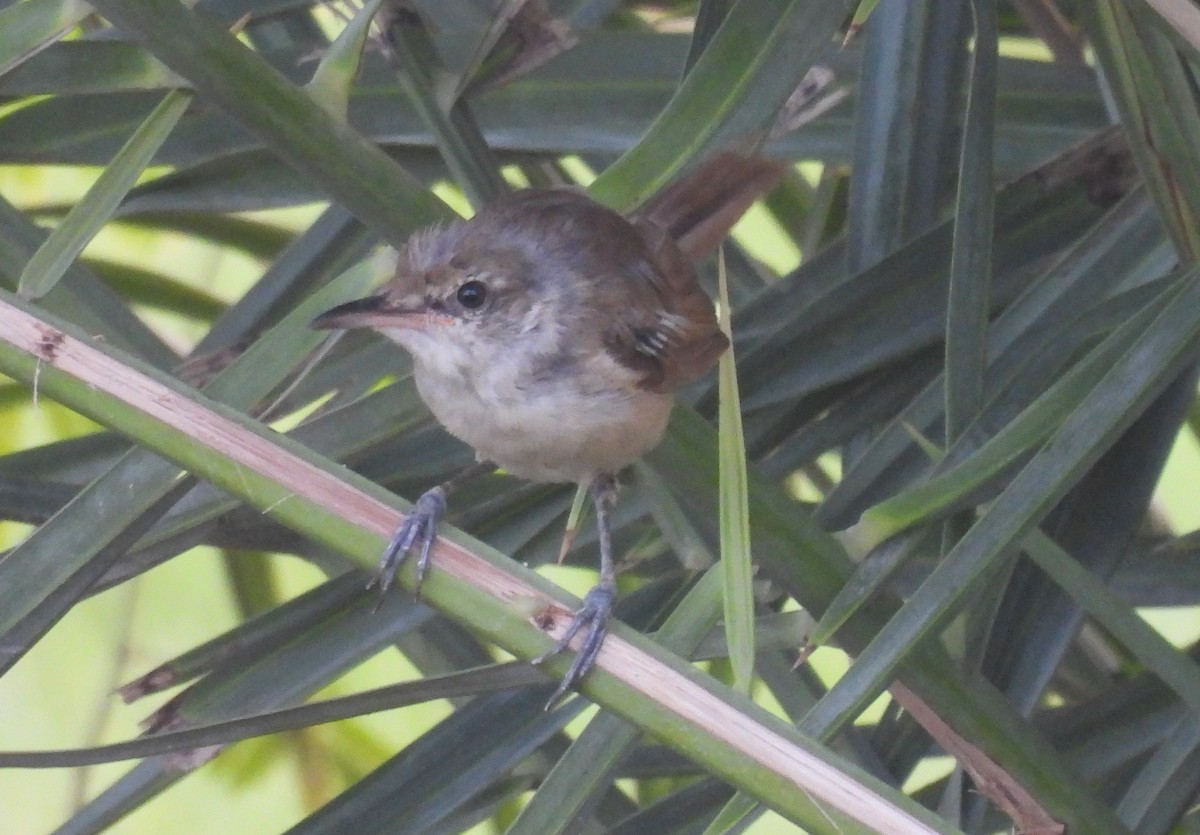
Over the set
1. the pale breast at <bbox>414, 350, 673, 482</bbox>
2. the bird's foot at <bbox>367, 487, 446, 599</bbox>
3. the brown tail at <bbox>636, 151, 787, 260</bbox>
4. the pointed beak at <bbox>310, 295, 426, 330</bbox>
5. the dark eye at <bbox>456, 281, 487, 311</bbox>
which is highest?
the brown tail at <bbox>636, 151, 787, 260</bbox>

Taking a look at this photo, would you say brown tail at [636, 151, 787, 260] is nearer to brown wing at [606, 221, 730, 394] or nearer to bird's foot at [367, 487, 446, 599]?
brown wing at [606, 221, 730, 394]

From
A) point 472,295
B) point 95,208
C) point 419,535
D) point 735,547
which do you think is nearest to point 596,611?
point 419,535

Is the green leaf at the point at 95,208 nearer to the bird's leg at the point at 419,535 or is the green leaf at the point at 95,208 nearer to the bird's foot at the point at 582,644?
the bird's leg at the point at 419,535

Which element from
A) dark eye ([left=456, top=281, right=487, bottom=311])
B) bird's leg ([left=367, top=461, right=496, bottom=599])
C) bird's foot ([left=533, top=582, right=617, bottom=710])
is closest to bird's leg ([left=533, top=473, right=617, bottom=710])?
bird's foot ([left=533, top=582, right=617, bottom=710])

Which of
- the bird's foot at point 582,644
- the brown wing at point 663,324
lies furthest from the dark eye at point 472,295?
the bird's foot at point 582,644

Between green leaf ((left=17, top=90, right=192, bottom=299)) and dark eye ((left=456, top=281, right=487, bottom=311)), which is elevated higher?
dark eye ((left=456, top=281, right=487, bottom=311))

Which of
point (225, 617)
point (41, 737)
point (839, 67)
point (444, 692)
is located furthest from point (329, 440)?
point (41, 737)

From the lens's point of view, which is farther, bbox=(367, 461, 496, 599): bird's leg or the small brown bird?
the small brown bird
